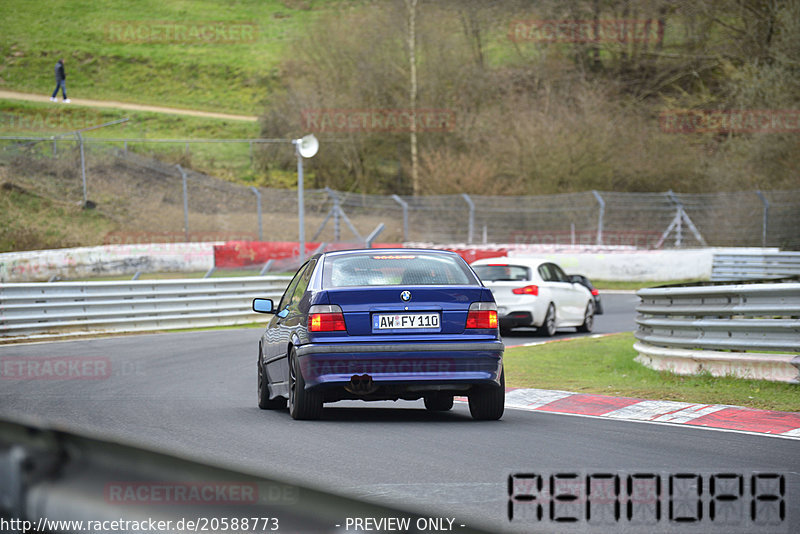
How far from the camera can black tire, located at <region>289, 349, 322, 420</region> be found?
8625 millimetres

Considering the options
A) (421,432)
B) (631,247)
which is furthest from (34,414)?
(631,247)

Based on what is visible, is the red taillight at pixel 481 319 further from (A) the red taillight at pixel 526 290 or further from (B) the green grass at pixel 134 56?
(B) the green grass at pixel 134 56

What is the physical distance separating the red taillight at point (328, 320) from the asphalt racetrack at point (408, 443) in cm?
82

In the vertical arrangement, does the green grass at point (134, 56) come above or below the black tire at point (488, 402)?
above

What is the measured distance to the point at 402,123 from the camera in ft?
169

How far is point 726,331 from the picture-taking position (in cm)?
1116

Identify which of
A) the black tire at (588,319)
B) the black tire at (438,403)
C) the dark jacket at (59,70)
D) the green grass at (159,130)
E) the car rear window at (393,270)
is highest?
the dark jacket at (59,70)

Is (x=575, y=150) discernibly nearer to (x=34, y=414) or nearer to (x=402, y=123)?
(x=402, y=123)

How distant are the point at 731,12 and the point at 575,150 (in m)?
16.2

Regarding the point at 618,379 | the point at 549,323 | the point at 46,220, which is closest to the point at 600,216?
the point at 549,323

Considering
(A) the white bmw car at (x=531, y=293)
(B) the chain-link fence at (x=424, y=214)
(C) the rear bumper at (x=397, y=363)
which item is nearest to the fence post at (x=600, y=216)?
(B) the chain-link fence at (x=424, y=214)

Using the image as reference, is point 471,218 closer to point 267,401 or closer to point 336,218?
point 336,218

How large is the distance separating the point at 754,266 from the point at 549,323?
15.1 meters

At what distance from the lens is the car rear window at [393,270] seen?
28.9ft
